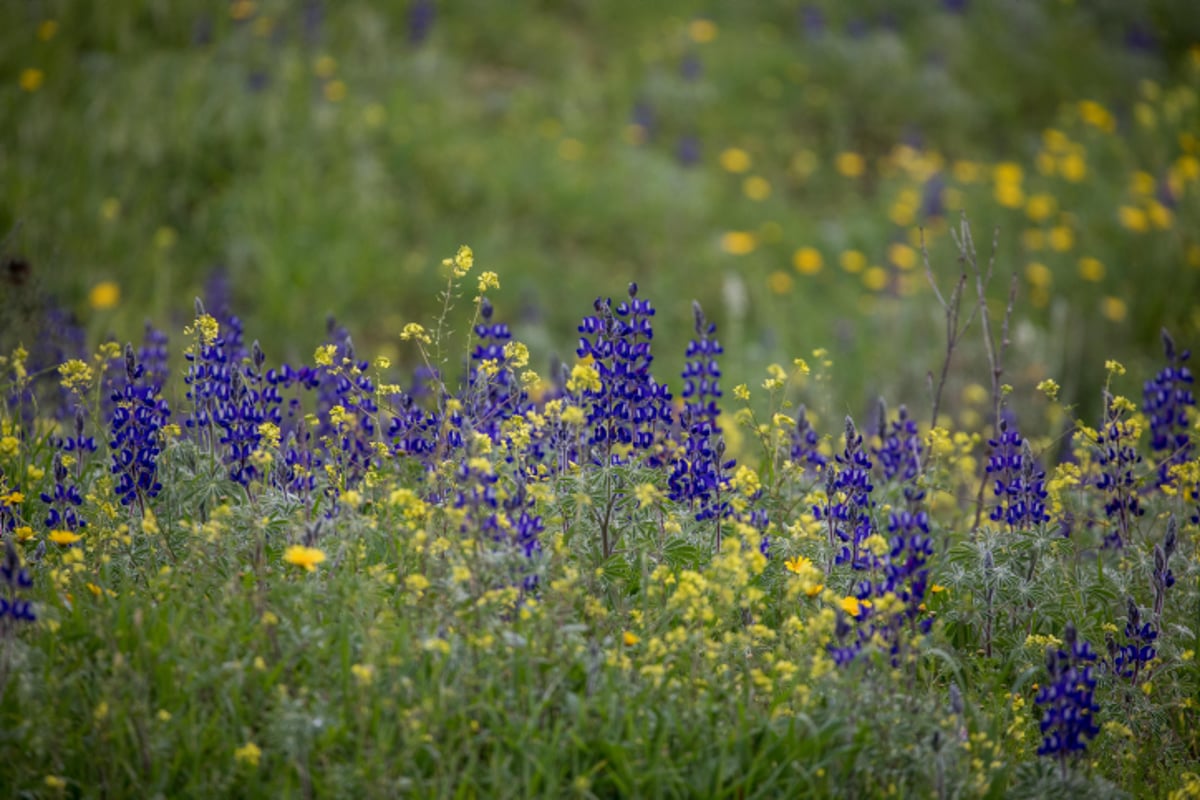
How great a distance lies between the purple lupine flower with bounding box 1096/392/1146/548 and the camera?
324 cm

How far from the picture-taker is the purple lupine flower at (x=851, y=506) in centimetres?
303

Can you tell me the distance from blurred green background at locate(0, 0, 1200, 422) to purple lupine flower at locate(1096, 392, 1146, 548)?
268cm

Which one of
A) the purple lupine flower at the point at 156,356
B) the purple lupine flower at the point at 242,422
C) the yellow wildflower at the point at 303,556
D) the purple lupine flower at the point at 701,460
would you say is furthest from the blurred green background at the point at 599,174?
the yellow wildflower at the point at 303,556

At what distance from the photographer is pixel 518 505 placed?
267 centimetres

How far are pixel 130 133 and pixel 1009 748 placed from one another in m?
6.40

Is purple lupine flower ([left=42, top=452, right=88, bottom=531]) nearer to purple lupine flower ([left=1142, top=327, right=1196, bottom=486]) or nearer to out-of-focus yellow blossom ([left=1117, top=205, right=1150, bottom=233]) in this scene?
purple lupine flower ([left=1142, top=327, right=1196, bottom=486])

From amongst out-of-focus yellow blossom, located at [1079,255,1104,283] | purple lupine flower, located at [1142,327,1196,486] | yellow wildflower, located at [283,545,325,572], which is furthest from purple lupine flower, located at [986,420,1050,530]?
out-of-focus yellow blossom, located at [1079,255,1104,283]

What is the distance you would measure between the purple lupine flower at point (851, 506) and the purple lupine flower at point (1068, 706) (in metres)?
0.53

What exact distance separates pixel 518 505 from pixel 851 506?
987mm

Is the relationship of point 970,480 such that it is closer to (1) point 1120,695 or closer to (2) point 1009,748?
(1) point 1120,695

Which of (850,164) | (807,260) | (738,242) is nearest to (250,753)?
(738,242)

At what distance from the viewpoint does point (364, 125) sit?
7598 mm

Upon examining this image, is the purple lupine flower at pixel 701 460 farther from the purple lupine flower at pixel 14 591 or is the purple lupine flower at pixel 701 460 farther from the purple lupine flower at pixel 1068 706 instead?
the purple lupine flower at pixel 14 591

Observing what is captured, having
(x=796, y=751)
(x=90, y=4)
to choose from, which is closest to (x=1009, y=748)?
(x=796, y=751)
